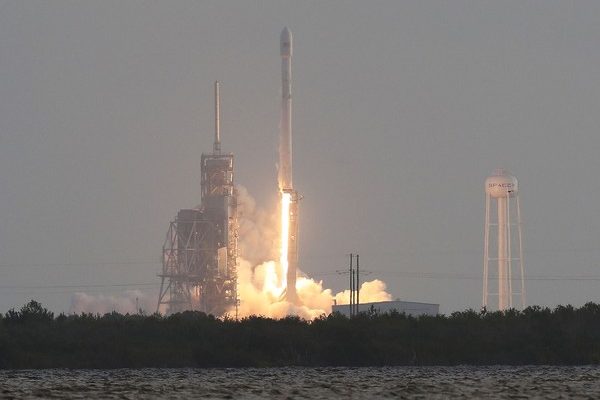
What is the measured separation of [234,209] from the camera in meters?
198

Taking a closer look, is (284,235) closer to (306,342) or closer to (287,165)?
(287,165)

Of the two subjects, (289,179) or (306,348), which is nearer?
(306,348)

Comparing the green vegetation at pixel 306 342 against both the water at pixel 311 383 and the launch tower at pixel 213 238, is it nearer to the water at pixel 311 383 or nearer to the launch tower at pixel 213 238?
the water at pixel 311 383

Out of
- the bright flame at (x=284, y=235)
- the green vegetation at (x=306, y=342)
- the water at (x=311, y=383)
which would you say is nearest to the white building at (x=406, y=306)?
the bright flame at (x=284, y=235)

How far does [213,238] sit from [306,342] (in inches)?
3105

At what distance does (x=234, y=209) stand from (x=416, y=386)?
104694mm

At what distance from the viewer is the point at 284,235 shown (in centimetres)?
18838

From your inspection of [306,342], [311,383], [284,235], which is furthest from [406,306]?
[311,383]

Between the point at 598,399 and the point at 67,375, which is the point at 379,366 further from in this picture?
the point at 598,399

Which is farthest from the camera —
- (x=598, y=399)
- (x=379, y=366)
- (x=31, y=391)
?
(x=379, y=366)

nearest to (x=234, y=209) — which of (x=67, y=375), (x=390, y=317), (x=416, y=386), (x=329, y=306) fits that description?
(x=329, y=306)

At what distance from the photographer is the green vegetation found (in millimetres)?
117625

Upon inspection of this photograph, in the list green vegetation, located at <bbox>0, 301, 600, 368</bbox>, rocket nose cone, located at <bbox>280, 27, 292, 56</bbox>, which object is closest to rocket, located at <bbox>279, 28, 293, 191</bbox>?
rocket nose cone, located at <bbox>280, 27, 292, 56</bbox>

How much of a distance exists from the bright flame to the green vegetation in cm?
5872
